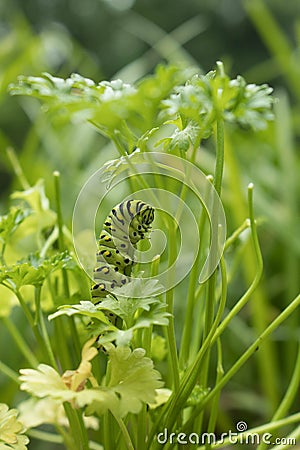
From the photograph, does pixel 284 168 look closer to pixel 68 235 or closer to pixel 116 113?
pixel 68 235

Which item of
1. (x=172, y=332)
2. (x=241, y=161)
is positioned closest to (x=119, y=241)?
(x=172, y=332)

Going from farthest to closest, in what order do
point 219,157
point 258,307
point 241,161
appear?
1. point 241,161
2. point 258,307
3. point 219,157

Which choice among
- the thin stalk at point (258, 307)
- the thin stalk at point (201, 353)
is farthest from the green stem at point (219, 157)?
the thin stalk at point (258, 307)

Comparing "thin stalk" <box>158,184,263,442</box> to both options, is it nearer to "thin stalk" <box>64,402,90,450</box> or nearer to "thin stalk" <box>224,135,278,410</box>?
"thin stalk" <box>64,402,90,450</box>

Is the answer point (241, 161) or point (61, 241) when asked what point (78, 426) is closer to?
point (61, 241)

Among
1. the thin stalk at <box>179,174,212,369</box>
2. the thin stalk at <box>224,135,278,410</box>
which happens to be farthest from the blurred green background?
the thin stalk at <box>179,174,212,369</box>

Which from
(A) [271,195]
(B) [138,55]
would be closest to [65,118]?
(A) [271,195]

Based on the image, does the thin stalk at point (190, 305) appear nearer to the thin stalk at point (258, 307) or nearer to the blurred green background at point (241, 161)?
the blurred green background at point (241, 161)

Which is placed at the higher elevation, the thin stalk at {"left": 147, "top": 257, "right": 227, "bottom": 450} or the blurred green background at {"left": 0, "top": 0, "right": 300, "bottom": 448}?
the blurred green background at {"left": 0, "top": 0, "right": 300, "bottom": 448}
